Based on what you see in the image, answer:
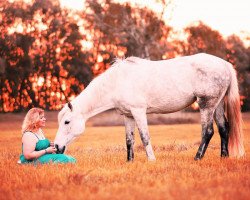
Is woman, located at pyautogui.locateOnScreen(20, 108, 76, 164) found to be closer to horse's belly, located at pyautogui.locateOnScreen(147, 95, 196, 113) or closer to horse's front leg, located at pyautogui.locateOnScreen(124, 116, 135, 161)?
horse's front leg, located at pyautogui.locateOnScreen(124, 116, 135, 161)

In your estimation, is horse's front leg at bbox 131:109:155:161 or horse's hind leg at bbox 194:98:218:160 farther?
horse's hind leg at bbox 194:98:218:160

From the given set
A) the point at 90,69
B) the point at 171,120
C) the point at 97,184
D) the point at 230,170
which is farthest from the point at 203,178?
the point at 90,69

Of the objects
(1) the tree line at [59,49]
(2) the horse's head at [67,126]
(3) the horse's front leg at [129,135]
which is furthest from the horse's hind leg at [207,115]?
(1) the tree line at [59,49]

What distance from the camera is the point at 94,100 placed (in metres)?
8.34

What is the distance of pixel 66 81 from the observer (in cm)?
3753

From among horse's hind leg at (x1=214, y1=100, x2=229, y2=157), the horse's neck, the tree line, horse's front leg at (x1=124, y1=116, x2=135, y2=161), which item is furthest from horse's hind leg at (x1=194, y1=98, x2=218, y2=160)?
the tree line

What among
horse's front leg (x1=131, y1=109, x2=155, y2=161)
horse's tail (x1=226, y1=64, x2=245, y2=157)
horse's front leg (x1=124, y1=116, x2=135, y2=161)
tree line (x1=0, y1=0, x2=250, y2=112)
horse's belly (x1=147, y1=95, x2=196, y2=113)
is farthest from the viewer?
tree line (x1=0, y1=0, x2=250, y2=112)

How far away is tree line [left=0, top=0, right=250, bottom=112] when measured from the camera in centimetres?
3516

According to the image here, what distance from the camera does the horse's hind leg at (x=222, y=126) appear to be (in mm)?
8602

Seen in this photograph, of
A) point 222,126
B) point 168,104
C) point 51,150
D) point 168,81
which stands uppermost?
point 168,81

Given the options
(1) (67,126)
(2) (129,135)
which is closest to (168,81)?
(2) (129,135)

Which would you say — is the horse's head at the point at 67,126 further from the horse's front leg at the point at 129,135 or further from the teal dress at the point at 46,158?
the horse's front leg at the point at 129,135

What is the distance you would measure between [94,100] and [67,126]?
0.80 metres

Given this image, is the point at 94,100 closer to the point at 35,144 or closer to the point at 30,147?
the point at 35,144
